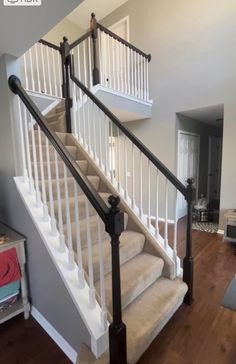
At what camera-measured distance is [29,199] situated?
1.73m

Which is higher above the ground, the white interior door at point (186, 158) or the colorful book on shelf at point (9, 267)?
the white interior door at point (186, 158)

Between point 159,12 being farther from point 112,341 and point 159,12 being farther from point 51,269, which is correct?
point 112,341

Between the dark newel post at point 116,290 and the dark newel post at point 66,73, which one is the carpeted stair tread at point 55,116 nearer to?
the dark newel post at point 66,73

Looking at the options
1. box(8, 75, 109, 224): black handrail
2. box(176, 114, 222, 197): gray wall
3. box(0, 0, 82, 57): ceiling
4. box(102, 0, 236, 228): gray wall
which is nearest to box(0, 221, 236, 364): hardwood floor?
box(8, 75, 109, 224): black handrail

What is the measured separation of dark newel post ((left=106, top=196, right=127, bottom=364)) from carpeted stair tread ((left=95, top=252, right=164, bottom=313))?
0.28 metres

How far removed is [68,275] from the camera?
1.42 meters

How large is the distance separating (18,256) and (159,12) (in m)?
4.94

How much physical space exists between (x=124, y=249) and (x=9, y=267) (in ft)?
3.24

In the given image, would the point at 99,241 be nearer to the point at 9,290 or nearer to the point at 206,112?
the point at 9,290

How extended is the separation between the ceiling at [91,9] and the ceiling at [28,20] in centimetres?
433

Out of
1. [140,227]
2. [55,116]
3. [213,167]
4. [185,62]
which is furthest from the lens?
[213,167]

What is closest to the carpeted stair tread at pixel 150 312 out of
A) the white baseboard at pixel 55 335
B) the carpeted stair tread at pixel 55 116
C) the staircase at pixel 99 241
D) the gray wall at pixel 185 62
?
the staircase at pixel 99 241

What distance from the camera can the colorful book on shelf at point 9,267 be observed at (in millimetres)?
1654

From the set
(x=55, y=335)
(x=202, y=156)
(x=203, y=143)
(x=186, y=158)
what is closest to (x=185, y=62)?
(x=186, y=158)
